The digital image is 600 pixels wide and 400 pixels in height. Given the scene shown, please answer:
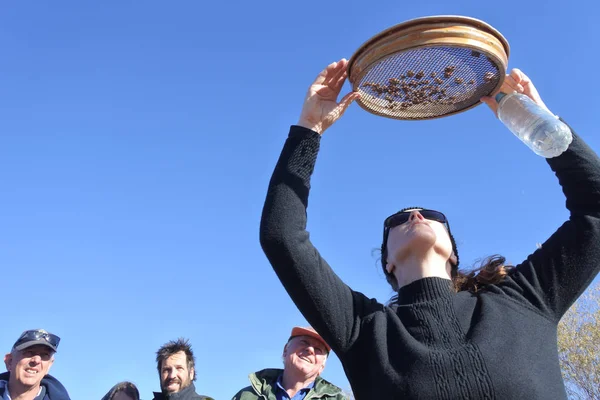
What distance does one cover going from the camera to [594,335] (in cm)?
2069

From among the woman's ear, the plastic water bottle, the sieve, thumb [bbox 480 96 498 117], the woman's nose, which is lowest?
the woman's ear

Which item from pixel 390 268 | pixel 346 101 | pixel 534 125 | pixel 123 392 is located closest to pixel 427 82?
pixel 346 101

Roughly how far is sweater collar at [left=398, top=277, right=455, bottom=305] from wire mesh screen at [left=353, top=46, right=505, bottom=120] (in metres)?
0.85

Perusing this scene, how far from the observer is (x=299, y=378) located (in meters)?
4.62

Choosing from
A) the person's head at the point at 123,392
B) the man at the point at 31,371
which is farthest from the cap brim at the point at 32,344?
the person's head at the point at 123,392

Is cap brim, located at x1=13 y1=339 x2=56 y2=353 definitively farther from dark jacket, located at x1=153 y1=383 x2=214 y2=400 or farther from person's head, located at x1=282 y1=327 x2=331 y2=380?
person's head, located at x1=282 y1=327 x2=331 y2=380

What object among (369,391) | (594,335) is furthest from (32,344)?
(594,335)

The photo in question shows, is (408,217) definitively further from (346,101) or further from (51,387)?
(51,387)

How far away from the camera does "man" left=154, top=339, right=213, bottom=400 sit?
5145 millimetres

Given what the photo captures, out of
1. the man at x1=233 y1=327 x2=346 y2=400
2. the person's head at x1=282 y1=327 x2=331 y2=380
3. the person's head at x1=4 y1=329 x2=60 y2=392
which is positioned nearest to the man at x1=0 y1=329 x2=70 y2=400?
the person's head at x1=4 y1=329 x2=60 y2=392

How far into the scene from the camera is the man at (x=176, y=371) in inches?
203

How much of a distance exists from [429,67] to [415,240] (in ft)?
2.40

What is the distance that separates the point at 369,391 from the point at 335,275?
17.7 inches

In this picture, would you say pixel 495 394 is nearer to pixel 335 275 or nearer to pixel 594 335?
pixel 335 275
